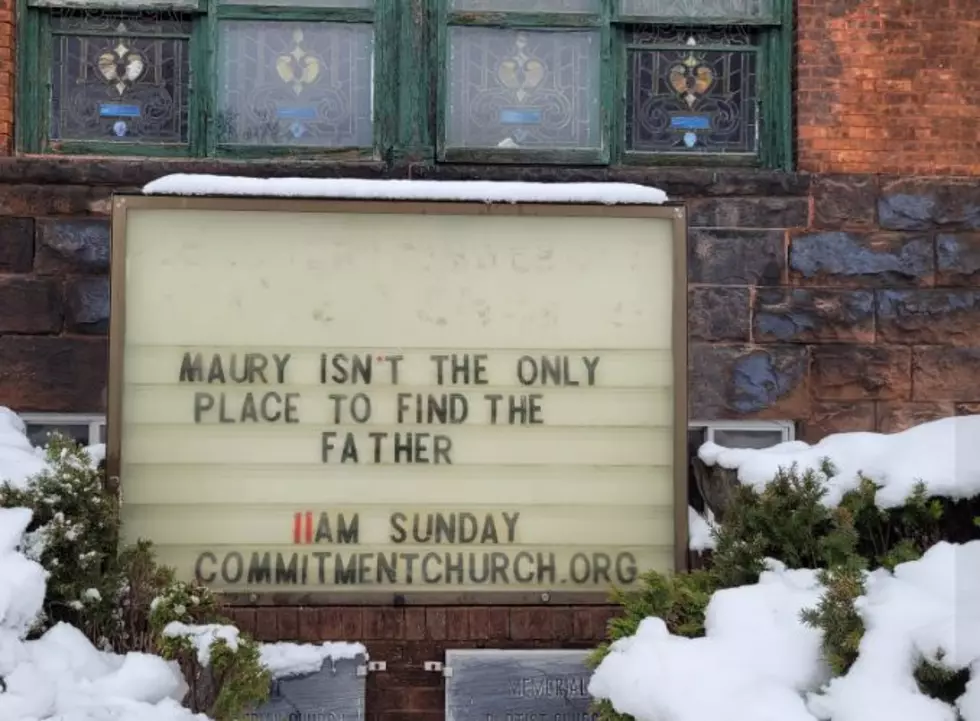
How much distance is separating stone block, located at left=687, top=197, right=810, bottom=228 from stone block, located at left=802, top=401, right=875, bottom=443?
4.19 ft

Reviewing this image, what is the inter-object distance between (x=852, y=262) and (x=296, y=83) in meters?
4.09

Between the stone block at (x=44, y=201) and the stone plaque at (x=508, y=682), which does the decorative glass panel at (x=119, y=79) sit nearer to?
the stone block at (x=44, y=201)

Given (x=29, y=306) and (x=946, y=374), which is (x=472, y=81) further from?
(x=946, y=374)

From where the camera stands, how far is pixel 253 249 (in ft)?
21.8

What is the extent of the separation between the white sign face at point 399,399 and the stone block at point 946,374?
Answer: 2405 mm

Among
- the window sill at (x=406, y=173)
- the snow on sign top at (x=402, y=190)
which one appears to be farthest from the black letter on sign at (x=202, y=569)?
the window sill at (x=406, y=173)

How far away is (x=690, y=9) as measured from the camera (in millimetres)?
8445

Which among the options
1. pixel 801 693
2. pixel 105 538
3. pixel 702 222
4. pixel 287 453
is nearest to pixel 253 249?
pixel 287 453

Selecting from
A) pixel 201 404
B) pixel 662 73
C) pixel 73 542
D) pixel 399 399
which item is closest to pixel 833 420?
pixel 662 73

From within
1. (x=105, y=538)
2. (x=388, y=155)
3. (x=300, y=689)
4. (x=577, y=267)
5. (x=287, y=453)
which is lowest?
(x=300, y=689)

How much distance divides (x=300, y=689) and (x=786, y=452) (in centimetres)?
313

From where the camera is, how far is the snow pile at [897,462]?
5.50m

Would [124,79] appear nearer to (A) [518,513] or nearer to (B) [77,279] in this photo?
(B) [77,279]

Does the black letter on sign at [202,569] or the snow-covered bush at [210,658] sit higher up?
the black letter on sign at [202,569]
